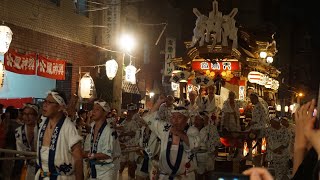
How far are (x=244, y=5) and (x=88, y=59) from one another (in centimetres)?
2154

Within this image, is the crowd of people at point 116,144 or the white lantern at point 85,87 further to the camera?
the white lantern at point 85,87

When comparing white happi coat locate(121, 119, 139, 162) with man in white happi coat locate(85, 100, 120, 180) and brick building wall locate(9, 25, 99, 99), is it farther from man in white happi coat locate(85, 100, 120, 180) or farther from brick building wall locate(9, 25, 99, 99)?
man in white happi coat locate(85, 100, 120, 180)

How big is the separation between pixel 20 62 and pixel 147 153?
7707 mm

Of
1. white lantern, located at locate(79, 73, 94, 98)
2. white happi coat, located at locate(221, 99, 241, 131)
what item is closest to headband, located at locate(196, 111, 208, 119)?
white happi coat, located at locate(221, 99, 241, 131)

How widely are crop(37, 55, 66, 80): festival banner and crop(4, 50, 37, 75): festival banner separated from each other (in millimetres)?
332

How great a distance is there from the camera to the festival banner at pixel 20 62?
1479 centimetres

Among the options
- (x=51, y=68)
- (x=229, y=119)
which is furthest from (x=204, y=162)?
(x=51, y=68)

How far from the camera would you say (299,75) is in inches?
2084

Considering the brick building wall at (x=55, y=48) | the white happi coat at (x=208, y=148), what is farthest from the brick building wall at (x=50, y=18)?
the white happi coat at (x=208, y=148)

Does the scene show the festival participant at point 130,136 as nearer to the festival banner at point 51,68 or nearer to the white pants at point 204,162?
the white pants at point 204,162

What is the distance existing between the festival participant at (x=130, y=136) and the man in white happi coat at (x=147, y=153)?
210cm

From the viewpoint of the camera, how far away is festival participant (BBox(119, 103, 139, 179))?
14.3m

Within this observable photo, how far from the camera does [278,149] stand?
1344 centimetres

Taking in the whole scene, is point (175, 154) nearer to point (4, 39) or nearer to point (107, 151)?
point (107, 151)
